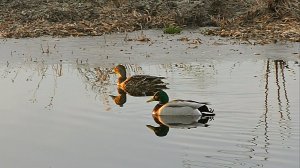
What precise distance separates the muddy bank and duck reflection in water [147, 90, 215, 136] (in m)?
7.61

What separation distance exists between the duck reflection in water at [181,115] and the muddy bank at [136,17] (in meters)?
7.61

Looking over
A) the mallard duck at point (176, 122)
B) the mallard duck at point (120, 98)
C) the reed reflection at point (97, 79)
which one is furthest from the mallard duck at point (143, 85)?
the mallard duck at point (176, 122)

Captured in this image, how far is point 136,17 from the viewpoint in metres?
20.5

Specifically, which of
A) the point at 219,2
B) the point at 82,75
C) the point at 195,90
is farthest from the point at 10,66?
the point at 219,2

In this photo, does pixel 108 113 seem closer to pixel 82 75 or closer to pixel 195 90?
pixel 195 90

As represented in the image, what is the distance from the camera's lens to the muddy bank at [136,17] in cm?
1877

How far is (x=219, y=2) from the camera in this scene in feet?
66.5

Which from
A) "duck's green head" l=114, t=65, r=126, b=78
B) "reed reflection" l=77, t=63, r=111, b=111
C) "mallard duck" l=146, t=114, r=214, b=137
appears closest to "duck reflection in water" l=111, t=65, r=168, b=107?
"reed reflection" l=77, t=63, r=111, b=111

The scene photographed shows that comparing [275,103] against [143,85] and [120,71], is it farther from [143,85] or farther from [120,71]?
[120,71]

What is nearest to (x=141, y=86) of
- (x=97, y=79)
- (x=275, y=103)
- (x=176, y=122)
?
(x=97, y=79)

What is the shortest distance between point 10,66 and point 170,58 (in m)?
4.02

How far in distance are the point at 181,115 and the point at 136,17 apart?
10309 millimetres

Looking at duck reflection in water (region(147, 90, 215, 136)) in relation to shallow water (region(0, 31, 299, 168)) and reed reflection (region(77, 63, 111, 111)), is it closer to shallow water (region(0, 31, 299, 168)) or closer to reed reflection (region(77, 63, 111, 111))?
shallow water (region(0, 31, 299, 168))

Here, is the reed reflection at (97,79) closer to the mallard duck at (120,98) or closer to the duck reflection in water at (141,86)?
the mallard duck at (120,98)
